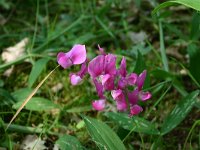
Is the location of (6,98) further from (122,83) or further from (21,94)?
(122,83)

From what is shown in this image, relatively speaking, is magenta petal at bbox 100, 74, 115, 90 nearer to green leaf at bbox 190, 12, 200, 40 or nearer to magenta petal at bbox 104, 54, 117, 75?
magenta petal at bbox 104, 54, 117, 75

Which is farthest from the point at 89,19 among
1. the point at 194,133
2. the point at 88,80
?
the point at 194,133

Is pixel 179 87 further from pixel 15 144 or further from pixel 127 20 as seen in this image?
pixel 127 20

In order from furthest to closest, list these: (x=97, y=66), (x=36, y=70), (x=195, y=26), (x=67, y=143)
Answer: (x=36, y=70)
(x=195, y=26)
(x=67, y=143)
(x=97, y=66)

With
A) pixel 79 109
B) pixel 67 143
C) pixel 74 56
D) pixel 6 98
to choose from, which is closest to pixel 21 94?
pixel 6 98

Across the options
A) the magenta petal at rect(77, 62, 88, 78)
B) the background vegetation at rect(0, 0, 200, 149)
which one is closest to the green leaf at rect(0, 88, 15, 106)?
the background vegetation at rect(0, 0, 200, 149)

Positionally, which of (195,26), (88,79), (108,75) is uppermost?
(108,75)
